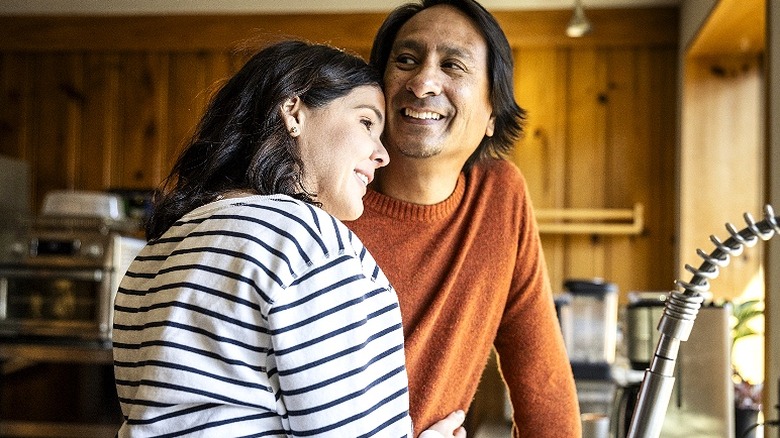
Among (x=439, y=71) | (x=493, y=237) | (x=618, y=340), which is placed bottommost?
(x=618, y=340)

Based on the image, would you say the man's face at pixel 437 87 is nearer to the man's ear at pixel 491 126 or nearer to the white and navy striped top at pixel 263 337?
the man's ear at pixel 491 126

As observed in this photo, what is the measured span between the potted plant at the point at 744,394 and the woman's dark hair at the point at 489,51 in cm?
90

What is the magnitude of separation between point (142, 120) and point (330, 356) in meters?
4.20

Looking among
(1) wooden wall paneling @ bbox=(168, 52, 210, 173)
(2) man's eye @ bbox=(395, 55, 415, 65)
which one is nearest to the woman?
(2) man's eye @ bbox=(395, 55, 415, 65)

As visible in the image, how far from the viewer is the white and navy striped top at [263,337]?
78cm

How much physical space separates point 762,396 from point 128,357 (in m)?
2.10

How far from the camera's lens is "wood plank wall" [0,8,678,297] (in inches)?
169

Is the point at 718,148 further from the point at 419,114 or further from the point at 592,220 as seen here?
the point at 419,114

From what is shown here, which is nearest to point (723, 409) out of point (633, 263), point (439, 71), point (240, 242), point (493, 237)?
point (493, 237)

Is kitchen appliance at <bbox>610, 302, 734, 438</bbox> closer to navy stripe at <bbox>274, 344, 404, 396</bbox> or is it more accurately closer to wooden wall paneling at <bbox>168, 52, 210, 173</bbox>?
navy stripe at <bbox>274, 344, 404, 396</bbox>

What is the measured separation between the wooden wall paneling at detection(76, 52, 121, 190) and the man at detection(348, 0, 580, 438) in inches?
144

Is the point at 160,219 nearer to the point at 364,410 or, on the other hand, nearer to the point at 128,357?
the point at 128,357

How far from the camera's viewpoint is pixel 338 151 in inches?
39.9

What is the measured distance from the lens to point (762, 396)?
8.09ft
